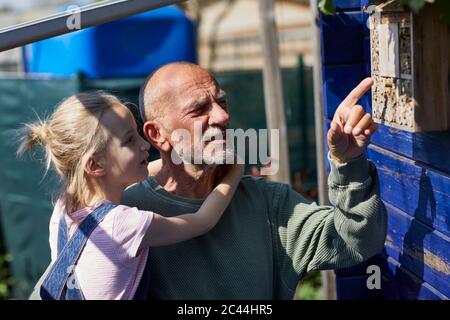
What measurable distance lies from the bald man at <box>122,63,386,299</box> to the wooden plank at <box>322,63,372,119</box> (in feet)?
1.37

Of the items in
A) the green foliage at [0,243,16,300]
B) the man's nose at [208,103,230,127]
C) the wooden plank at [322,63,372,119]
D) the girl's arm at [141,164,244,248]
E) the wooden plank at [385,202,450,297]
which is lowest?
the green foliage at [0,243,16,300]

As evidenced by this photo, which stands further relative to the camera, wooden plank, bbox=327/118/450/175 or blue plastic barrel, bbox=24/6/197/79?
blue plastic barrel, bbox=24/6/197/79

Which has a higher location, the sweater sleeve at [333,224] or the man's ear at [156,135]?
the man's ear at [156,135]

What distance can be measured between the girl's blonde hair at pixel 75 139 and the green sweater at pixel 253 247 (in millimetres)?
272

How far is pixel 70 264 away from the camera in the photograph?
7.24 feet

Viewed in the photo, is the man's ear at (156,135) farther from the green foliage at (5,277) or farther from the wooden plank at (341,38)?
the green foliage at (5,277)

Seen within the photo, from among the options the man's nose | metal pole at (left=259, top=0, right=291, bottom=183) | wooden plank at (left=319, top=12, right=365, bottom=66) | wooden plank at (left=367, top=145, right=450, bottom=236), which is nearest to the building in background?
metal pole at (left=259, top=0, right=291, bottom=183)

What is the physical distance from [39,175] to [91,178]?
12.5 feet

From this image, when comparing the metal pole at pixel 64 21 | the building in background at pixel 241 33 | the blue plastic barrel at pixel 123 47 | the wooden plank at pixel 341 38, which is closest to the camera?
the metal pole at pixel 64 21

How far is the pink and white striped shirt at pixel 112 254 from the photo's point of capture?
7.14ft

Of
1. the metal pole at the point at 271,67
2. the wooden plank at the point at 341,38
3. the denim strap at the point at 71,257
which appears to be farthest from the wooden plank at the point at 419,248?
the metal pole at the point at 271,67

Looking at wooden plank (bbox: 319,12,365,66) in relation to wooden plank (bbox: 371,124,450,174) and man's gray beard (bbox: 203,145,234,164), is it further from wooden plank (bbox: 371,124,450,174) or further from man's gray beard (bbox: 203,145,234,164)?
man's gray beard (bbox: 203,145,234,164)

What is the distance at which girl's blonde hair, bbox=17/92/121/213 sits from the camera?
7.48 ft

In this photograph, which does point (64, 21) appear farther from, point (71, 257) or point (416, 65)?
point (416, 65)
